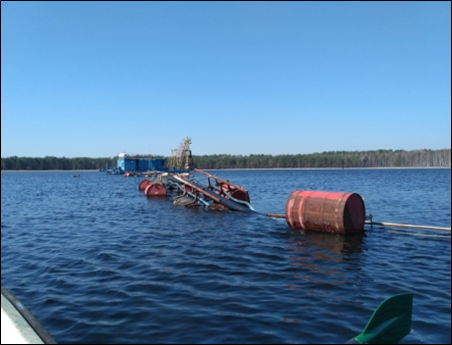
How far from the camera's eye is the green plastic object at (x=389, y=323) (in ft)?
16.4

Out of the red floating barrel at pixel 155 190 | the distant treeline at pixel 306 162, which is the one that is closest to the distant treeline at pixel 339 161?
the distant treeline at pixel 306 162

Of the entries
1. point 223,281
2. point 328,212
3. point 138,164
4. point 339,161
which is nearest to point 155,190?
point 328,212

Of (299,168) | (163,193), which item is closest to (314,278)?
→ (163,193)

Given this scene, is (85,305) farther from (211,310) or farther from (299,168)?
(299,168)

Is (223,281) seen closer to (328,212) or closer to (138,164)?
(328,212)

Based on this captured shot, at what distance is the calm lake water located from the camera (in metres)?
6.24

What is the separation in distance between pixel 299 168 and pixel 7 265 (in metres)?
186

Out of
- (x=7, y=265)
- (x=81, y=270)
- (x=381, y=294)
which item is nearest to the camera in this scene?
(x=381, y=294)

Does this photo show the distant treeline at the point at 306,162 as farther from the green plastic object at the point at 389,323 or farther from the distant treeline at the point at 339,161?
the green plastic object at the point at 389,323

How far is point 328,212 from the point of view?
1443cm

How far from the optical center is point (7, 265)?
10.9m

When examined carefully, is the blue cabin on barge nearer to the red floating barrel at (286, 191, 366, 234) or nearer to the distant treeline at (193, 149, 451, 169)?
the distant treeline at (193, 149, 451, 169)

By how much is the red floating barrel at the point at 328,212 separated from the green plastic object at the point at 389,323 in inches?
347

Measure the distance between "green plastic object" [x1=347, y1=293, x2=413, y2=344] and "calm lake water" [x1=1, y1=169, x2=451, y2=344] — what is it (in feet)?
1.85
